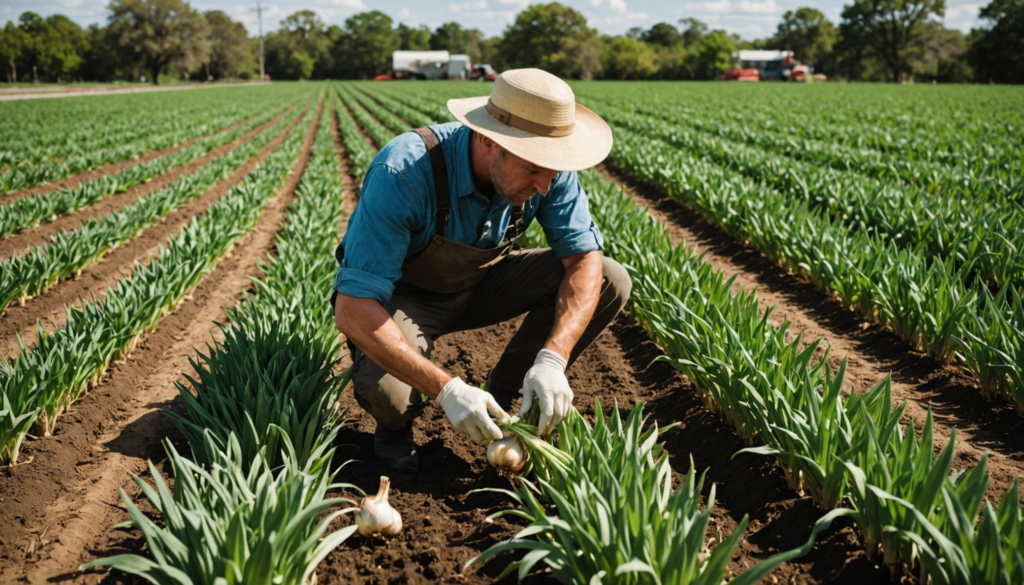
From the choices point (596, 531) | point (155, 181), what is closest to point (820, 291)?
point (596, 531)

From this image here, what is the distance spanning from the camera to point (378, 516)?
6.50ft

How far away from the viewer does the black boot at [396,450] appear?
98.8 inches

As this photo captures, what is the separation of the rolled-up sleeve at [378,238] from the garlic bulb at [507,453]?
638 mm

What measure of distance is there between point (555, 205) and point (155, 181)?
874 cm

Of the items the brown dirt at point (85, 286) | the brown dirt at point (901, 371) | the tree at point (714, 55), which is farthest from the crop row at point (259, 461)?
the tree at point (714, 55)

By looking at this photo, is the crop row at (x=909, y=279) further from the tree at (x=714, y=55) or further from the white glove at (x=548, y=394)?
the tree at (x=714, y=55)

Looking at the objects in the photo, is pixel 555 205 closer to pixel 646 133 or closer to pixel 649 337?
pixel 649 337

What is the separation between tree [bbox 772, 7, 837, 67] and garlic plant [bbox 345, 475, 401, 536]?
286 feet

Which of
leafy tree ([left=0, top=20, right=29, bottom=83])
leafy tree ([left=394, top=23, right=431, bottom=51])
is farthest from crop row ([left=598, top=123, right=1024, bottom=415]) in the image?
leafy tree ([left=394, top=23, right=431, bottom=51])

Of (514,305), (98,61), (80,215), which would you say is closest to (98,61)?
(98,61)

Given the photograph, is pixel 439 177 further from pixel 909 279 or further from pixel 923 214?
pixel 923 214

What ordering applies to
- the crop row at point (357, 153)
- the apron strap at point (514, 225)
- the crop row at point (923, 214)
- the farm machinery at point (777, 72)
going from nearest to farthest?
1. the apron strap at point (514, 225)
2. the crop row at point (923, 214)
3. the crop row at point (357, 153)
4. the farm machinery at point (777, 72)

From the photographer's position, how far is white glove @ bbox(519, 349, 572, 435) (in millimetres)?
2250

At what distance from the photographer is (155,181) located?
952 cm
